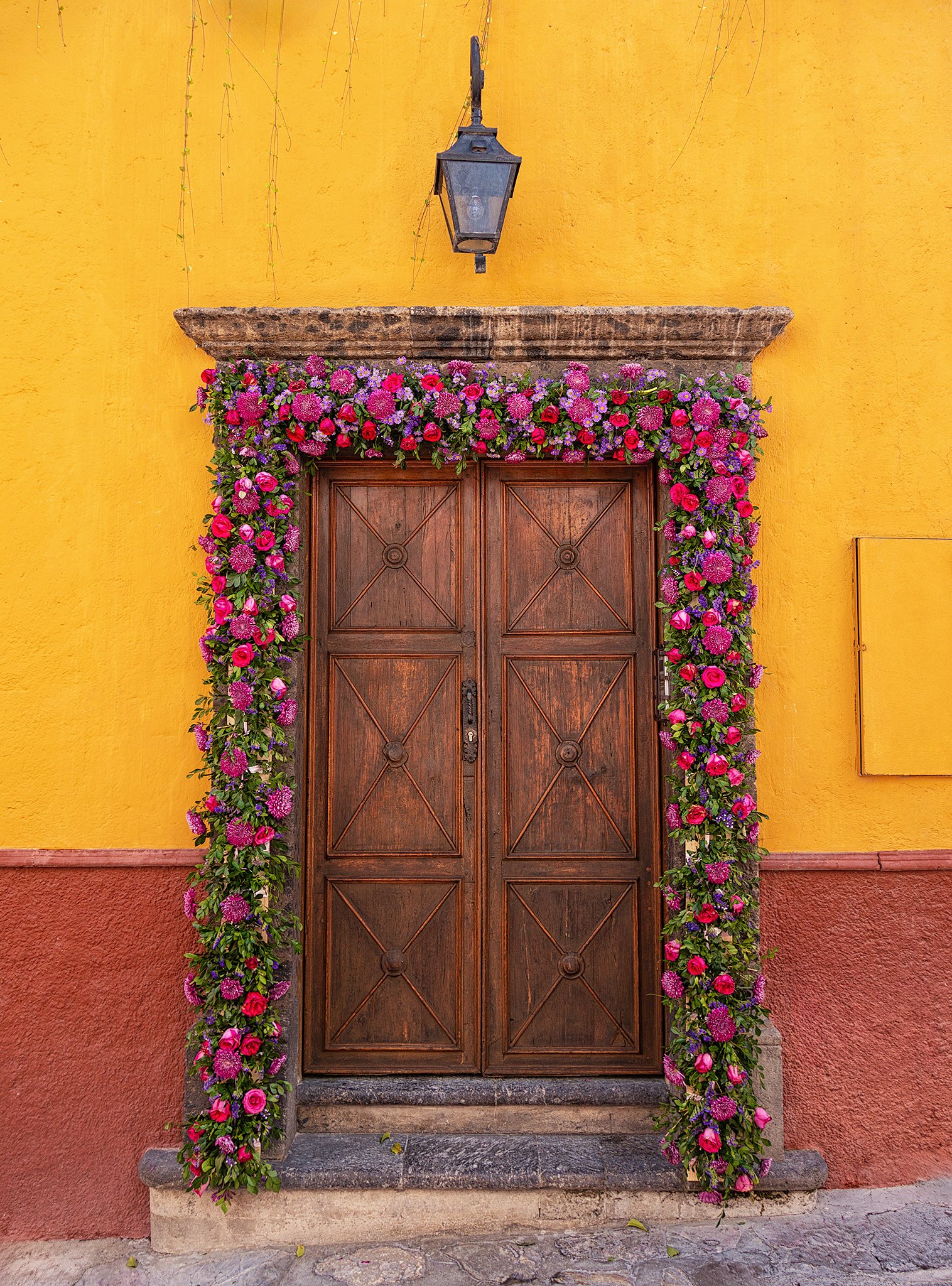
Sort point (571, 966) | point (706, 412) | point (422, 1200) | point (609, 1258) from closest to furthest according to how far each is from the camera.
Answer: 1. point (609, 1258)
2. point (422, 1200)
3. point (706, 412)
4. point (571, 966)

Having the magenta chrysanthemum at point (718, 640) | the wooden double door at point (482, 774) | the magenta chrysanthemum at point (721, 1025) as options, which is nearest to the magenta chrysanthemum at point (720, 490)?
the wooden double door at point (482, 774)

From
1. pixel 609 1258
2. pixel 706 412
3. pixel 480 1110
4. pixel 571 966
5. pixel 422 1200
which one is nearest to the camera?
pixel 609 1258

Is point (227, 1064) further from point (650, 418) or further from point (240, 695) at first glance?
point (650, 418)

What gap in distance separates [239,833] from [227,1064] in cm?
77

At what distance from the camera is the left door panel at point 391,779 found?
3.32 m

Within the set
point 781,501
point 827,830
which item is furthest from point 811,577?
point 827,830

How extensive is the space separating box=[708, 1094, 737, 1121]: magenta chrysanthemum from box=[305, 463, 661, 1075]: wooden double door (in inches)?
15.2

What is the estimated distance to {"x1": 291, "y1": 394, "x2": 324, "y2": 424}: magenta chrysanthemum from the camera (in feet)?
10.3

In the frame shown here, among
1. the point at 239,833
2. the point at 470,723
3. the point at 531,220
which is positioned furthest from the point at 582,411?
the point at 239,833

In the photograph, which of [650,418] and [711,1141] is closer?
[711,1141]

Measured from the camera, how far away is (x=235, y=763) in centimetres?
306

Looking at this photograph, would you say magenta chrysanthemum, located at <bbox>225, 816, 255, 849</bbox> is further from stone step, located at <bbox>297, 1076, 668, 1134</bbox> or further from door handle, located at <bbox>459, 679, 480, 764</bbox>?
stone step, located at <bbox>297, 1076, 668, 1134</bbox>

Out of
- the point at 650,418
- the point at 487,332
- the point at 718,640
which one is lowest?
the point at 718,640

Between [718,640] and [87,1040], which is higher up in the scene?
[718,640]
